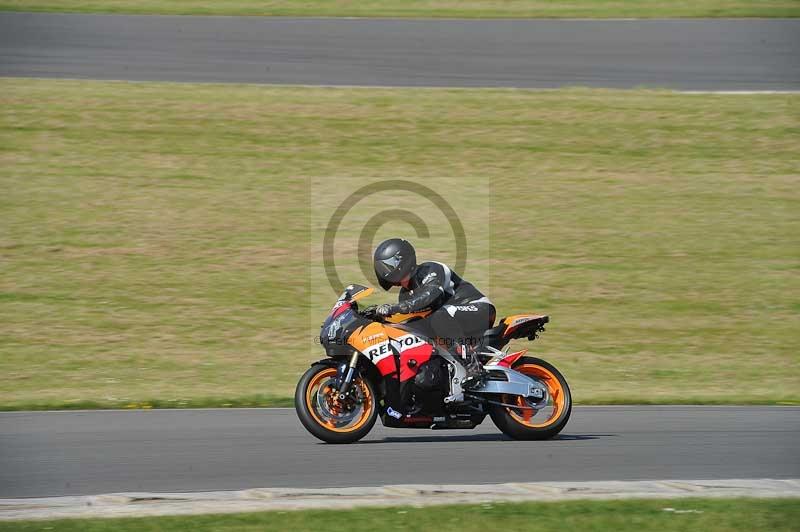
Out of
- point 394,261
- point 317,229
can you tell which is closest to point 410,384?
point 394,261

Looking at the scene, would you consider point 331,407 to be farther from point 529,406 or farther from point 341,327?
point 529,406

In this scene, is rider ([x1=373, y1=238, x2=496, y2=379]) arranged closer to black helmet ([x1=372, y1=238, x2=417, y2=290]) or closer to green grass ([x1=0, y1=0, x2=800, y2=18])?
black helmet ([x1=372, y1=238, x2=417, y2=290])

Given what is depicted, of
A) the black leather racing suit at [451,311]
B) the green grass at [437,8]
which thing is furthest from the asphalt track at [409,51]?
the black leather racing suit at [451,311]

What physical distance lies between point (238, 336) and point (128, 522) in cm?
755

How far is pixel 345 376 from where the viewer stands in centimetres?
921

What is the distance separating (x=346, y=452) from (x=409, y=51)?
16781 mm

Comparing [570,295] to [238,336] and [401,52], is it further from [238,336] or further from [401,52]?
[401,52]

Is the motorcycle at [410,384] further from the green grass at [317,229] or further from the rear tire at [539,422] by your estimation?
the green grass at [317,229]

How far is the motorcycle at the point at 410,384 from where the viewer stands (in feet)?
30.5

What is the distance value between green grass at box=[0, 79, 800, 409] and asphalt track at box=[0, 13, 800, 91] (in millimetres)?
1049

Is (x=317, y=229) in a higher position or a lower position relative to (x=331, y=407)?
higher

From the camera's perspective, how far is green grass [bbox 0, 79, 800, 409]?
13.5m

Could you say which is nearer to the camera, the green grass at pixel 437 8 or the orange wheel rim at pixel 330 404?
the orange wheel rim at pixel 330 404

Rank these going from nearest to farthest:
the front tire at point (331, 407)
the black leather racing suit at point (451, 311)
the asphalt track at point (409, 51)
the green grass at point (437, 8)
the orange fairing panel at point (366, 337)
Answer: the front tire at point (331, 407), the orange fairing panel at point (366, 337), the black leather racing suit at point (451, 311), the asphalt track at point (409, 51), the green grass at point (437, 8)
